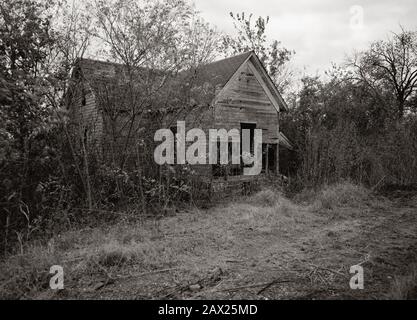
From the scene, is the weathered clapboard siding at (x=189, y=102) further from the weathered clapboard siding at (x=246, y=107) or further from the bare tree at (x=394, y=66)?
the bare tree at (x=394, y=66)

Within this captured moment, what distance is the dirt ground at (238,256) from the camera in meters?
4.56

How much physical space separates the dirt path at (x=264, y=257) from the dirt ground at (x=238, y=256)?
0.05 feet

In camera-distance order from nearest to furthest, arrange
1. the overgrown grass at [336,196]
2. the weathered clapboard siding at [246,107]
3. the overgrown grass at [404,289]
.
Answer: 1. the overgrown grass at [404,289]
2. the overgrown grass at [336,196]
3. the weathered clapboard siding at [246,107]

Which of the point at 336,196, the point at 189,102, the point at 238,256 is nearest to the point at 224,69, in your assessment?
the point at 189,102

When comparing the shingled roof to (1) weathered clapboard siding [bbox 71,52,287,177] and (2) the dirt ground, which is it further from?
(2) the dirt ground

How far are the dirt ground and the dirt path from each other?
0.6 inches

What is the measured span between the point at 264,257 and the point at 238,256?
1.46ft

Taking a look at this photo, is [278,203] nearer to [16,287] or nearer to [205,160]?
[205,160]

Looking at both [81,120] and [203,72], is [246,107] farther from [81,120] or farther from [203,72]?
[81,120]

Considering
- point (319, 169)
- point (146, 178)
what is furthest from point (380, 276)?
point (319, 169)

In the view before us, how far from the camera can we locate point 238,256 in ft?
19.8

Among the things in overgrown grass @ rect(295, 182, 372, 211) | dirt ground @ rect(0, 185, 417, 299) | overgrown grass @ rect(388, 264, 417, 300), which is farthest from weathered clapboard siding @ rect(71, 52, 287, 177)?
overgrown grass @ rect(388, 264, 417, 300)

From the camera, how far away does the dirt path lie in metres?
4.55

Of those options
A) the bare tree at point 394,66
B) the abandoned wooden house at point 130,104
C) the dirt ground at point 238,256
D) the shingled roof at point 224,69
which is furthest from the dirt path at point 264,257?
the bare tree at point 394,66
